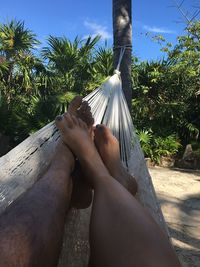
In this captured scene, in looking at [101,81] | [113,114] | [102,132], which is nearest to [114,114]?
[113,114]

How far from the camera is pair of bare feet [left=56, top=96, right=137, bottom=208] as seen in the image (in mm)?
1157

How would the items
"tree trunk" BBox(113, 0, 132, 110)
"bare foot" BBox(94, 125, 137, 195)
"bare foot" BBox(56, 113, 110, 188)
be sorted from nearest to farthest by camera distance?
"bare foot" BBox(56, 113, 110, 188) < "bare foot" BBox(94, 125, 137, 195) < "tree trunk" BBox(113, 0, 132, 110)

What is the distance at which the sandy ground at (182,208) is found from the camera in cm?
233

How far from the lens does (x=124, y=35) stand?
231cm

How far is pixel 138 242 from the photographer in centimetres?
81

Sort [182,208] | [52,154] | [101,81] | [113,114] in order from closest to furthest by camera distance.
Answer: [52,154] < [113,114] < [182,208] < [101,81]

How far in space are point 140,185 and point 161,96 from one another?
6.13 m

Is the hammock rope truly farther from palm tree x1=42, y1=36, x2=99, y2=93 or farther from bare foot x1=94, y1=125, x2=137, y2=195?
palm tree x1=42, y1=36, x2=99, y2=93

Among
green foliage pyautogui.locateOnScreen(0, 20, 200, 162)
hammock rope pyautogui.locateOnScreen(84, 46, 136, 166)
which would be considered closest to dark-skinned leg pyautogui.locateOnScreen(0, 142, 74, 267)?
hammock rope pyautogui.locateOnScreen(84, 46, 136, 166)

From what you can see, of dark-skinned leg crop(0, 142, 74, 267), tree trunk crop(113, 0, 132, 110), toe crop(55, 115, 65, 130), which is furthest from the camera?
tree trunk crop(113, 0, 132, 110)

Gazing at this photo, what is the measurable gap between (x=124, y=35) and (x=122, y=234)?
1.67 meters

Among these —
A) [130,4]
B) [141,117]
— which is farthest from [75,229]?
[141,117]

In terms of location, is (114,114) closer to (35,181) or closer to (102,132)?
(102,132)

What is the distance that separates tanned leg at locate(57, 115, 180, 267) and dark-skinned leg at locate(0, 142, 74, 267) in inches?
3.4
